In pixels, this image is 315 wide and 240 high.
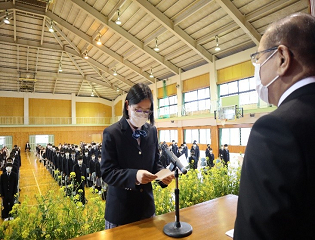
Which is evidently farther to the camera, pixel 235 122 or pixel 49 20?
pixel 49 20

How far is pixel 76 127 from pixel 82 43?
43.1ft

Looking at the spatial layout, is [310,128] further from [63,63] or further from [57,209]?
[63,63]

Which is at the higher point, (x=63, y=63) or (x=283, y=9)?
(x=63, y=63)

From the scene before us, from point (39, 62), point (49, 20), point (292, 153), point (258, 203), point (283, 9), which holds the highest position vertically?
point (49, 20)

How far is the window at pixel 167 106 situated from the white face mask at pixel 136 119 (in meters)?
17.9

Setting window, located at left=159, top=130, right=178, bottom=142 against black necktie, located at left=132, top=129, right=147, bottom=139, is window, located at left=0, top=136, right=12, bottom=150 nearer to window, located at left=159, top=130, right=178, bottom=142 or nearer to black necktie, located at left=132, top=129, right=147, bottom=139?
window, located at left=159, top=130, right=178, bottom=142

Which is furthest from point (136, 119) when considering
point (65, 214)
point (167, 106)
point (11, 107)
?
point (11, 107)

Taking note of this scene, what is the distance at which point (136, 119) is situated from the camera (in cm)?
198

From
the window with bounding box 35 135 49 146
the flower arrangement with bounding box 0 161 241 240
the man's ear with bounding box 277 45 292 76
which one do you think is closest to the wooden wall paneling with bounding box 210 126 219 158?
the flower arrangement with bounding box 0 161 241 240

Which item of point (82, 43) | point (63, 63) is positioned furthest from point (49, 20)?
point (63, 63)

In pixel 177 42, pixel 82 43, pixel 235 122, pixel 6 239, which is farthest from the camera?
pixel 82 43

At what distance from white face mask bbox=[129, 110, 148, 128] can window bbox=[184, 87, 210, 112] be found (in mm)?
15569

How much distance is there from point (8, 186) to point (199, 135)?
14.5 m

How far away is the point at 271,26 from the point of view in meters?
0.95
